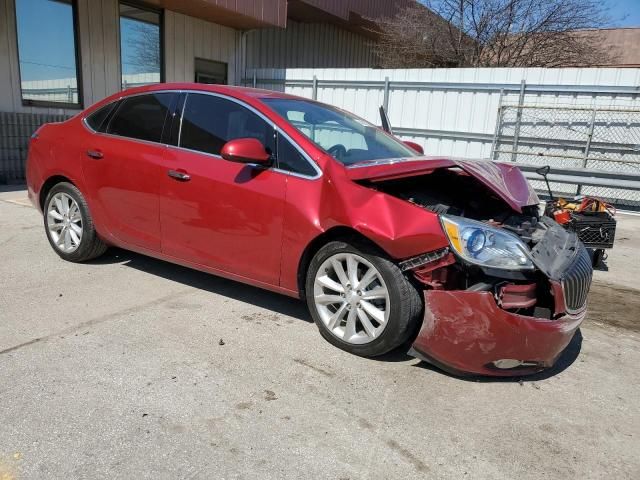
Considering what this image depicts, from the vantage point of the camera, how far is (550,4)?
A: 14266 millimetres

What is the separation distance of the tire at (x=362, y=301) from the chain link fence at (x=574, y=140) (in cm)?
844

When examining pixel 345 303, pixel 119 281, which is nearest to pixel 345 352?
pixel 345 303

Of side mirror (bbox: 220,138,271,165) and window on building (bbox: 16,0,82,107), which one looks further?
window on building (bbox: 16,0,82,107)

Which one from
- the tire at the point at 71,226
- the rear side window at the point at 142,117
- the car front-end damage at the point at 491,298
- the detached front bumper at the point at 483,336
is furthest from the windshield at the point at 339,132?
the tire at the point at 71,226

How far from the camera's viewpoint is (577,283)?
3.05 m

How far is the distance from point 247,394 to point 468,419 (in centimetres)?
116

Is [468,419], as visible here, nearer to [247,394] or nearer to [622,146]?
[247,394]

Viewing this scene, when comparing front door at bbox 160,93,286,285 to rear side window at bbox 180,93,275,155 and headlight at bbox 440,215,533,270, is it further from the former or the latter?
headlight at bbox 440,215,533,270

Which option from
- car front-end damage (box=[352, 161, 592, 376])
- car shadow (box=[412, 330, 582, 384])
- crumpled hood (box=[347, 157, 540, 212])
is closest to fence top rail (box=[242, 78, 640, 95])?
crumpled hood (box=[347, 157, 540, 212])

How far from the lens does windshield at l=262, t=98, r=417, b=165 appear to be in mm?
3625

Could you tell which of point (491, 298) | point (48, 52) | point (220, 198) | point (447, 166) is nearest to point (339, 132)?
point (220, 198)

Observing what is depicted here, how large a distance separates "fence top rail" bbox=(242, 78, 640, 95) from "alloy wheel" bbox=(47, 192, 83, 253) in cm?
882

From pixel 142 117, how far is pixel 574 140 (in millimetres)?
8943

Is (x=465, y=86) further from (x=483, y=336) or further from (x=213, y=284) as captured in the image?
(x=483, y=336)
